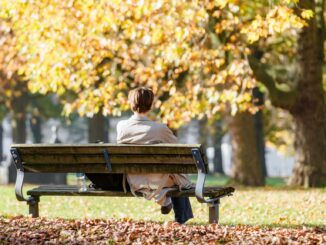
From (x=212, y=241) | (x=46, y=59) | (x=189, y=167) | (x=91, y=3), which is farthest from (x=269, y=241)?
(x=46, y=59)

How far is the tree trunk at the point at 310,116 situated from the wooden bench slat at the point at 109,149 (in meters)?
11.9

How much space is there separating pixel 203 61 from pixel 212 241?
465 inches

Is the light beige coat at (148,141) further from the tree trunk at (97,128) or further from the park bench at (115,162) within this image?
the tree trunk at (97,128)

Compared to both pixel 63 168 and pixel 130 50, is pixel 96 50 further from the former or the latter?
pixel 63 168

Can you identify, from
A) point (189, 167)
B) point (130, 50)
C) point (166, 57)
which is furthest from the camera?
point (130, 50)

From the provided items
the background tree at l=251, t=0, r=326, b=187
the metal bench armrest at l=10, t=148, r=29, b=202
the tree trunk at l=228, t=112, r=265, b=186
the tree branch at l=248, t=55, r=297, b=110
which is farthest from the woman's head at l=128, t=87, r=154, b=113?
the tree trunk at l=228, t=112, r=265, b=186

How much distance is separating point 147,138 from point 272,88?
11417 millimetres

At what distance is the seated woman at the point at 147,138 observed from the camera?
10031mm

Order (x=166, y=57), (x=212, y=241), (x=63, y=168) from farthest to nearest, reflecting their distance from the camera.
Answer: (x=166, y=57) → (x=63, y=168) → (x=212, y=241)

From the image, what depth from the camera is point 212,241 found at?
27.5ft

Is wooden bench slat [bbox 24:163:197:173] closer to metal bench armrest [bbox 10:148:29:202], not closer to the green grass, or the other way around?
metal bench armrest [bbox 10:148:29:202]

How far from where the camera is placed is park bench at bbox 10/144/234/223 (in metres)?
9.65

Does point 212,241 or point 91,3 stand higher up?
point 91,3

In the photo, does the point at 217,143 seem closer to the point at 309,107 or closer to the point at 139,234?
the point at 309,107
